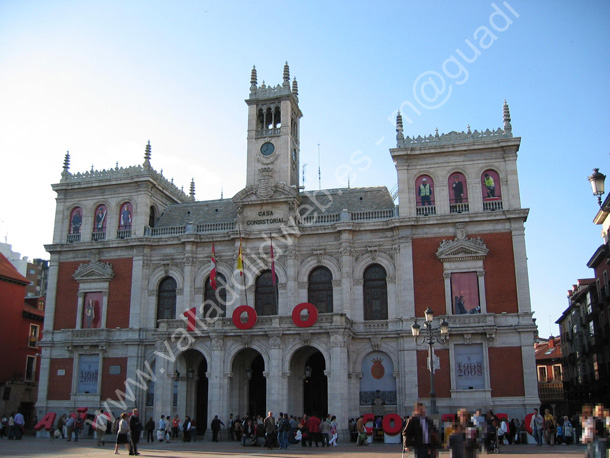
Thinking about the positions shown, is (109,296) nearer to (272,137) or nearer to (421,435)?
(272,137)

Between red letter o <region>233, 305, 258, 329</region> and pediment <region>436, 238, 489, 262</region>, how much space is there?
1251 cm

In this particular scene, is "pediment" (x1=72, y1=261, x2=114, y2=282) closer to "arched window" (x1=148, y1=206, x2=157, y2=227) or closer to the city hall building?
the city hall building

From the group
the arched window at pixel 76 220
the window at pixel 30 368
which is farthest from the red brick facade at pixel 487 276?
the window at pixel 30 368

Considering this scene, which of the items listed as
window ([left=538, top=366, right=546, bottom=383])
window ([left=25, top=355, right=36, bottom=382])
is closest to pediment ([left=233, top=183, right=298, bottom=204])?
window ([left=25, top=355, right=36, bottom=382])

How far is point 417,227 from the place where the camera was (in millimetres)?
41250

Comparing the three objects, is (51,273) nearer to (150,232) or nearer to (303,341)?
(150,232)

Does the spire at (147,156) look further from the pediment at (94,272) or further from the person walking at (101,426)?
the person walking at (101,426)

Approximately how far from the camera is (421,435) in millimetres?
15500

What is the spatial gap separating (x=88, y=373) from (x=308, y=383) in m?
16.2

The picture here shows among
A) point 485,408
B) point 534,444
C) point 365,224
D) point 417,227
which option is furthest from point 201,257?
point 534,444

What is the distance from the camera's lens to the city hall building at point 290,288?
3850 centimetres

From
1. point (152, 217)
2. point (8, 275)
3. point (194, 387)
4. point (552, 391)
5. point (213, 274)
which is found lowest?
point (552, 391)

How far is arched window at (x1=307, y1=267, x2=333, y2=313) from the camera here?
1668 inches

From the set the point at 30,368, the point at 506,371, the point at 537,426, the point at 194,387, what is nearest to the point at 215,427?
the point at 194,387
